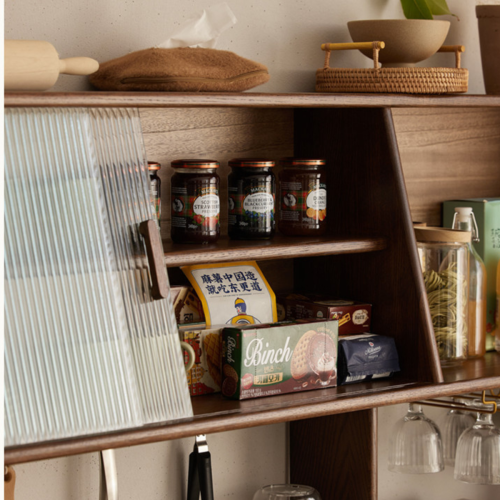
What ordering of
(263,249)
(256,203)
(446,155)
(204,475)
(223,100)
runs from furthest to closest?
(446,155), (204,475), (256,203), (263,249), (223,100)

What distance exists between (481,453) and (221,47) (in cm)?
113

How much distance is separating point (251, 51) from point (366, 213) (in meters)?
0.47

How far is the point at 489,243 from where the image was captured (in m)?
1.79

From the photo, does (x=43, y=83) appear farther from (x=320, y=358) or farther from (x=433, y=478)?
(x=433, y=478)

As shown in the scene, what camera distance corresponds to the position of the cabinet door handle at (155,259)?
124 centimetres

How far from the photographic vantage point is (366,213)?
61.6 inches

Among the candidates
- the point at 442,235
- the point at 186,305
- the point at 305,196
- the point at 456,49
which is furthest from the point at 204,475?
the point at 456,49

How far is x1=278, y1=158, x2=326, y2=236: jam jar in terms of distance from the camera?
1.53 m

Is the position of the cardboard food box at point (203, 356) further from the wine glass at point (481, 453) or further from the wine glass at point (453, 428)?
the wine glass at point (453, 428)

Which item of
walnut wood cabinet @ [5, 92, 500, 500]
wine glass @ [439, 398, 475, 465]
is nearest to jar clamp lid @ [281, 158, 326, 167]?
walnut wood cabinet @ [5, 92, 500, 500]

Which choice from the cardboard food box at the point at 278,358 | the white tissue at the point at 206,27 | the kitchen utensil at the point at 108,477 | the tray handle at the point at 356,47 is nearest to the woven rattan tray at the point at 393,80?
the tray handle at the point at 356,47

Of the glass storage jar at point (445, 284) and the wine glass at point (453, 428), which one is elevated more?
the glass storage jar at point (445, 284)

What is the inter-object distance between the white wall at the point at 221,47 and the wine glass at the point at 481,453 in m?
0.27

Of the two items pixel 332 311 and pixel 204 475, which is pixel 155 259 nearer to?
pixel 332 311
